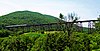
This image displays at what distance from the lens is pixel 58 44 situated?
15.4 meters

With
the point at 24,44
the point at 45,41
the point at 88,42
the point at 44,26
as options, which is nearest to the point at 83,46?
the point at 88,42

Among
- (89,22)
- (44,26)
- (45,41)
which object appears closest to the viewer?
(45,41)

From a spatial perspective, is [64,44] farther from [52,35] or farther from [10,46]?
[10,46]

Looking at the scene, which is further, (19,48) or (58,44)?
(19,48)

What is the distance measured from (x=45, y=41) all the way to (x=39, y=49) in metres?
0.95

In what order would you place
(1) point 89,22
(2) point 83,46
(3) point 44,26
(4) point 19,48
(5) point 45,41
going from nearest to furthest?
(2) point 83,46 < (5) point 45,41 < (4) point 19,48 < (1) point 89,22 < (3) point 44,26

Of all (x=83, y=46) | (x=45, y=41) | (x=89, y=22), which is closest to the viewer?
(x=83, y=46)

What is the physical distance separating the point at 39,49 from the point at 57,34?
173 centimetres

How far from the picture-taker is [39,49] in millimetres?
16453

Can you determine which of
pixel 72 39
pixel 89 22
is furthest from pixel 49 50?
pixel 89 22

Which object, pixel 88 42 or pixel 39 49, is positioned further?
pixel 39 49

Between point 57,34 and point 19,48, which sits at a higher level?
point 57,34

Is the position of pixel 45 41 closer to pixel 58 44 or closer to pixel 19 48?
pixel 58 44

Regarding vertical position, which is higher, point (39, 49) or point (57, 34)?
Answer: point (57, 34)
